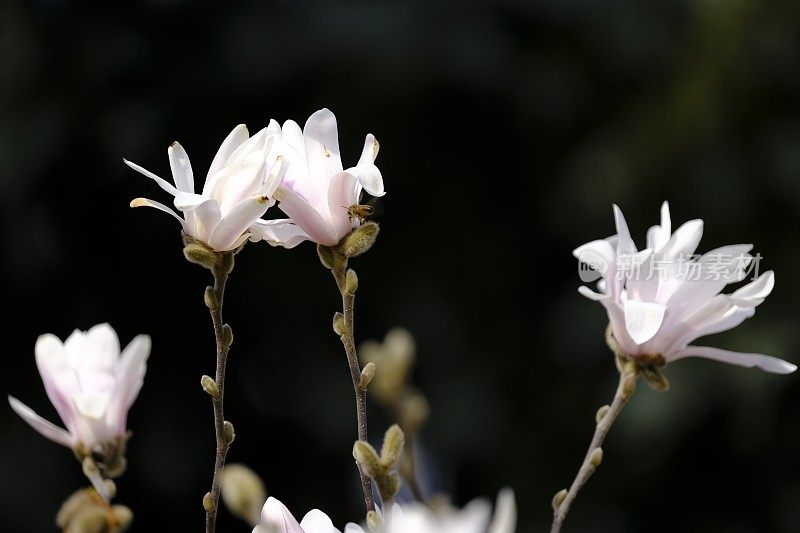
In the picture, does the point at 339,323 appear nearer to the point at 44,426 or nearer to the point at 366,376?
the point at 366,376

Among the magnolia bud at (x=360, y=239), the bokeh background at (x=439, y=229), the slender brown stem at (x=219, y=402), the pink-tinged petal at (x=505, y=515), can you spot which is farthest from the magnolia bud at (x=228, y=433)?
the bokeh background at (x=439, y=229)

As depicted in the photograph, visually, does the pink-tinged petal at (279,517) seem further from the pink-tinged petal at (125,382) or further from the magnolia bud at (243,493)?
the pink-tinged petal at (125,382)

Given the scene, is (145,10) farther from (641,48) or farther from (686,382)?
(686,382)

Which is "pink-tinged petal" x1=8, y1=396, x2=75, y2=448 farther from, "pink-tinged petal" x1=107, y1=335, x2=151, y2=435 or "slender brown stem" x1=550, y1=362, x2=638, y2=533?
"slender brown stem" x1=550, y1=362, x2=638, y2=533

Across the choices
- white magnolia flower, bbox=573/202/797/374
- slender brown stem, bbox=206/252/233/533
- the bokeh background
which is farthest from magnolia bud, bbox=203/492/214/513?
the bokeh background

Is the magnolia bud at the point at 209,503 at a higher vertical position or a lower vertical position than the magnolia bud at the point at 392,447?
lower

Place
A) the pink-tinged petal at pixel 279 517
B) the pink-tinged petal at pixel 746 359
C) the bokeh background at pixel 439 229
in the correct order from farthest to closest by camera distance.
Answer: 1. the bokeh background at pixel 439 229
2. the pink-tinged petal at pixel 746 359
3. the pink-tinged petal at pixel 279 517

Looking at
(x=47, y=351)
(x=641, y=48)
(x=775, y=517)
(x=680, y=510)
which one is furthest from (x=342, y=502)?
(x=47, y=351)
